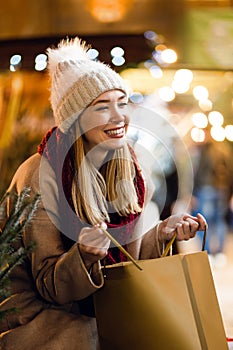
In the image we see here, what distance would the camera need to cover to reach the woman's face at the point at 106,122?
2.10 m

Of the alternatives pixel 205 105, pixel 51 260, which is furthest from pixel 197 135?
pixel 51 260

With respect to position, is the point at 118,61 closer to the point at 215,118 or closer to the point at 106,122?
the point at 215,118

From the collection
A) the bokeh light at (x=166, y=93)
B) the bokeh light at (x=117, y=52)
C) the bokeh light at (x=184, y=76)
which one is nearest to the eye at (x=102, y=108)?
the bokeh light at (x=117, y=52)

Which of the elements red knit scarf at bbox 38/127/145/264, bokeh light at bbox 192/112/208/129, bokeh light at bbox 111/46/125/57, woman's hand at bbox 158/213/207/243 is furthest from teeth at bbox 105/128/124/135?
bokeh light at bbox 192/112/208/129

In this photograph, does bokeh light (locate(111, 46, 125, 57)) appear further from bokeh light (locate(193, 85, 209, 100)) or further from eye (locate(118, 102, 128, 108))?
eye (locate(118, 102, 128, 108))

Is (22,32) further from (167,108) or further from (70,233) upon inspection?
(70,233)

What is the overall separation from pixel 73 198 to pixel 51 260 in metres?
0.17

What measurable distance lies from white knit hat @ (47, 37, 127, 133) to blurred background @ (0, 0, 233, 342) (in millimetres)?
3101

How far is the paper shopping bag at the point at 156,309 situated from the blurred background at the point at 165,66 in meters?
3.35

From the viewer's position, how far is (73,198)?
208 centimetres

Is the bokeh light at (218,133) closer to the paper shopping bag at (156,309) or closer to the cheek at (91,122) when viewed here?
the cheek at (91,122)

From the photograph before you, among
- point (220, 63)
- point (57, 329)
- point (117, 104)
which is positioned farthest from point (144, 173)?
point (220, 63)

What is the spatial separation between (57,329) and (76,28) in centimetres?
586

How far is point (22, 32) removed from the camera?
7273 mm
